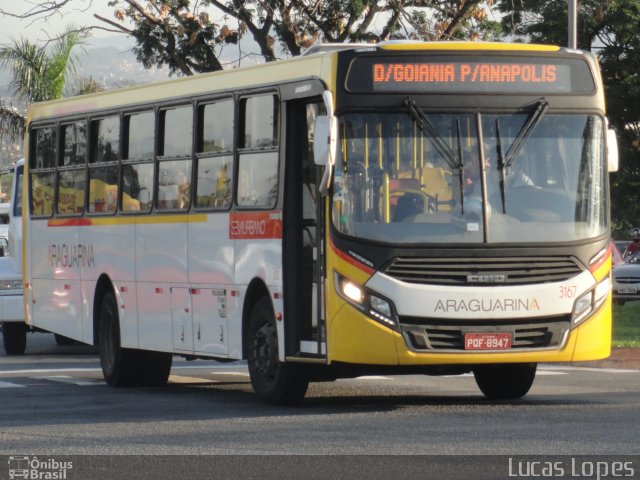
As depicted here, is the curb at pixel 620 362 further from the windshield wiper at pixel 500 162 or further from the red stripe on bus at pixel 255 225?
the windshield wiper at pixel 500 162

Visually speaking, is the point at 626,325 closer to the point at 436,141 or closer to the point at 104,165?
the point at 104,165

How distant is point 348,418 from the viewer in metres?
14.0

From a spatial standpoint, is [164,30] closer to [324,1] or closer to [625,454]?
[324,1]

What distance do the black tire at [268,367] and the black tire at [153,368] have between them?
3.66 m

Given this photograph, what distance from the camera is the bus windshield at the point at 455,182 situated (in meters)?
14.2

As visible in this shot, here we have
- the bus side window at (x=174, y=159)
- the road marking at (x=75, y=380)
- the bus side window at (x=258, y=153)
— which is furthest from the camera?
the road marking at (x=75, y=380)

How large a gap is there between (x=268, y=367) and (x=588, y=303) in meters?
2.83

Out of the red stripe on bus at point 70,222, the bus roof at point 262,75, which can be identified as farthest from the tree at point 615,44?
the bus roof at point 262,75

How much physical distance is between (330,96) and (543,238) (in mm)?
2073

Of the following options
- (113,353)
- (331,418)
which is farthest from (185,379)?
(331,418)

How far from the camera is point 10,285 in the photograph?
27.3 m

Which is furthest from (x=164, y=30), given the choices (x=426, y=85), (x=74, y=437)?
(x=74, y=437)

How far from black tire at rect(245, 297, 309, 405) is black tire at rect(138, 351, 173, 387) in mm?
3663

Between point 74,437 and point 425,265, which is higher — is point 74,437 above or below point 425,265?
below
